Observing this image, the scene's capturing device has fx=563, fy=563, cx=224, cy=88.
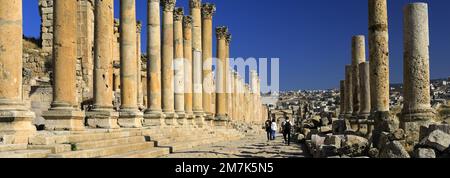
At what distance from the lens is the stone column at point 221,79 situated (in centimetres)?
3603

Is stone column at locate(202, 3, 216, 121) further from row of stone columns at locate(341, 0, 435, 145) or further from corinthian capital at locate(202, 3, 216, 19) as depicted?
row of stone columns at locate(341, 0, 435, 145)

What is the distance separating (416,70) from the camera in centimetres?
1633

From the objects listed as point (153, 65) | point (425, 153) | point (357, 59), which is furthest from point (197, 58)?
point (425, 153)

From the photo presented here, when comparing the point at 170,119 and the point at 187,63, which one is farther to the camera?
the point at 187,63

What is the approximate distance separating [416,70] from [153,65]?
1327 centimetres

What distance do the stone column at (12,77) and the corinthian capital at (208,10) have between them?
72.5 ft

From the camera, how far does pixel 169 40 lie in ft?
94.5

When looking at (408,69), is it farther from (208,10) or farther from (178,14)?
(208,10)

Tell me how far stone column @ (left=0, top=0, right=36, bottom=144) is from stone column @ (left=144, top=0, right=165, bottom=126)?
1316 cm

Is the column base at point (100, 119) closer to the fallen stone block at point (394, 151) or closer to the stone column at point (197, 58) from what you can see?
the fallen stone block at point (394, 151)

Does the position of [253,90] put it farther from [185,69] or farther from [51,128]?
[51,128]

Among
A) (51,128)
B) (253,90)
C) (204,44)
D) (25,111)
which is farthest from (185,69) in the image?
(253,90)

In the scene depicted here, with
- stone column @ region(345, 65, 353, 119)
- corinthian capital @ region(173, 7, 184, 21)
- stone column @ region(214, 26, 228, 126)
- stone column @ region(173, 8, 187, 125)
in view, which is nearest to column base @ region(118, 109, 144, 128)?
stone column @ region(173, 8, 187, 125)

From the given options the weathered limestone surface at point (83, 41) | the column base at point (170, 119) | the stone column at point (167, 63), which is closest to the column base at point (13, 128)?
the column base at point (170, 119)
